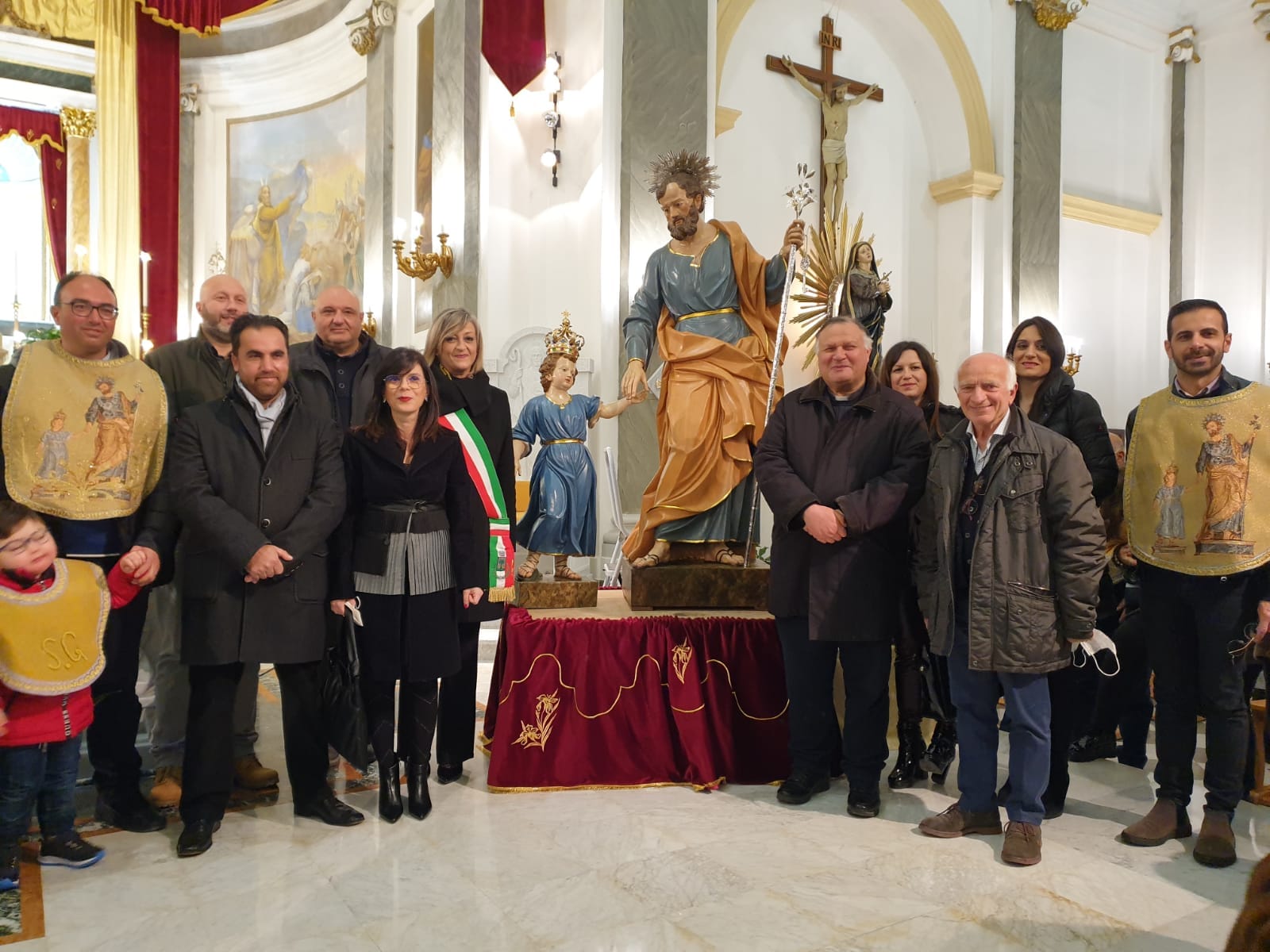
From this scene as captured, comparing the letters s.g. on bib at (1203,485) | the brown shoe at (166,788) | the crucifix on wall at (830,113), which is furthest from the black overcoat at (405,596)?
the crucifix on wall at (830,113)

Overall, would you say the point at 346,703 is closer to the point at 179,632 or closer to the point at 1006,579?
the point at 179,632

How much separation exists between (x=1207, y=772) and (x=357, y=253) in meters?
10.2

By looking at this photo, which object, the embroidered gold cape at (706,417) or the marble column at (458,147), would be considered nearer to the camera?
the embroidered gold cape at (706,417)

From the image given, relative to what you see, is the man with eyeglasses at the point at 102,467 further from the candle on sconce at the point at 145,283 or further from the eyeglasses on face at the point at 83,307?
the candle on sconce at the point at 145,283

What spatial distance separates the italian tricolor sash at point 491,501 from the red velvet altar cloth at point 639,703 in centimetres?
20

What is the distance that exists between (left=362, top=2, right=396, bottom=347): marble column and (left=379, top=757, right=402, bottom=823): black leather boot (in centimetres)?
735

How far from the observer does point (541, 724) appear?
3902mm

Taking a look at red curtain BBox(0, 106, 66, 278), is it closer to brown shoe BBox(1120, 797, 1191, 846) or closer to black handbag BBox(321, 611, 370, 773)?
black handbag BBox(321, 611, 370, 773)

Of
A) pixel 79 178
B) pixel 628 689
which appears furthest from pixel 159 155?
pixel 628 689

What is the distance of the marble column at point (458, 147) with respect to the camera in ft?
26.2

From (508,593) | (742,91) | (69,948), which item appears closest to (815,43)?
(742,91)

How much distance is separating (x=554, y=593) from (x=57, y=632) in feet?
6.50

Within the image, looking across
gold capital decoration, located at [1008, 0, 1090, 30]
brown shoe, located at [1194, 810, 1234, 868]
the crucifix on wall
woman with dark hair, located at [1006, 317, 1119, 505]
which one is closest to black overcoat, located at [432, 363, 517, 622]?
woman with dark hair, located at [1006, 317, 1119, 505]

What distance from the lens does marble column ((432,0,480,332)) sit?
797 cm
